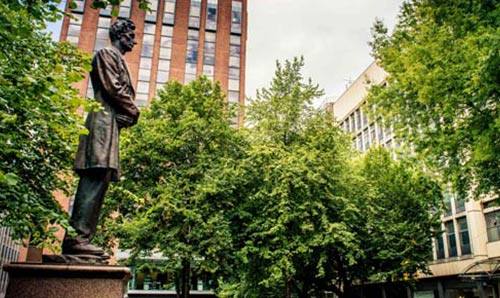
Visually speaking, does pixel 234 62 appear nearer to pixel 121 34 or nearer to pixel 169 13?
pixel 169 13

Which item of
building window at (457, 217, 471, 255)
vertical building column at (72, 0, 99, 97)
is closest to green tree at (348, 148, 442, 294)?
building window at (457, 217, 471, 255)

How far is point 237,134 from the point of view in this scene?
22.1 metres

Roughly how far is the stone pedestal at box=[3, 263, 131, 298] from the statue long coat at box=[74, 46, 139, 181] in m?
1.23

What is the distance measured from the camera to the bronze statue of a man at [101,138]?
5.04m

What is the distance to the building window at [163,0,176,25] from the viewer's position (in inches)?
1875

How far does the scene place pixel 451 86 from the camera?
12.5 meters

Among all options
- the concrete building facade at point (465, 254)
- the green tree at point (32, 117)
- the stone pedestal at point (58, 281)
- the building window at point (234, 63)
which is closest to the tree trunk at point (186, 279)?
the green tree at point (32, 117)

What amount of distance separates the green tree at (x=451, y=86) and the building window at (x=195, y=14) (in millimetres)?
35596

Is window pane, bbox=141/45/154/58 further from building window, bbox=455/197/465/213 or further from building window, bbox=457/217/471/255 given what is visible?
building window, bbox=457/217/471/255

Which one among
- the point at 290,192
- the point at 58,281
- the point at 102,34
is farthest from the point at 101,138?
the point at 102,34

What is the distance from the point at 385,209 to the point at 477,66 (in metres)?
12.8

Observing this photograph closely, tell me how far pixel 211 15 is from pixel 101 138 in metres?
46.7

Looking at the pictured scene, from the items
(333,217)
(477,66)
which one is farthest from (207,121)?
(477,66)

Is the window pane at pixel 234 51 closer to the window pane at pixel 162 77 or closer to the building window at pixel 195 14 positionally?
the building window at pixel 195 14
